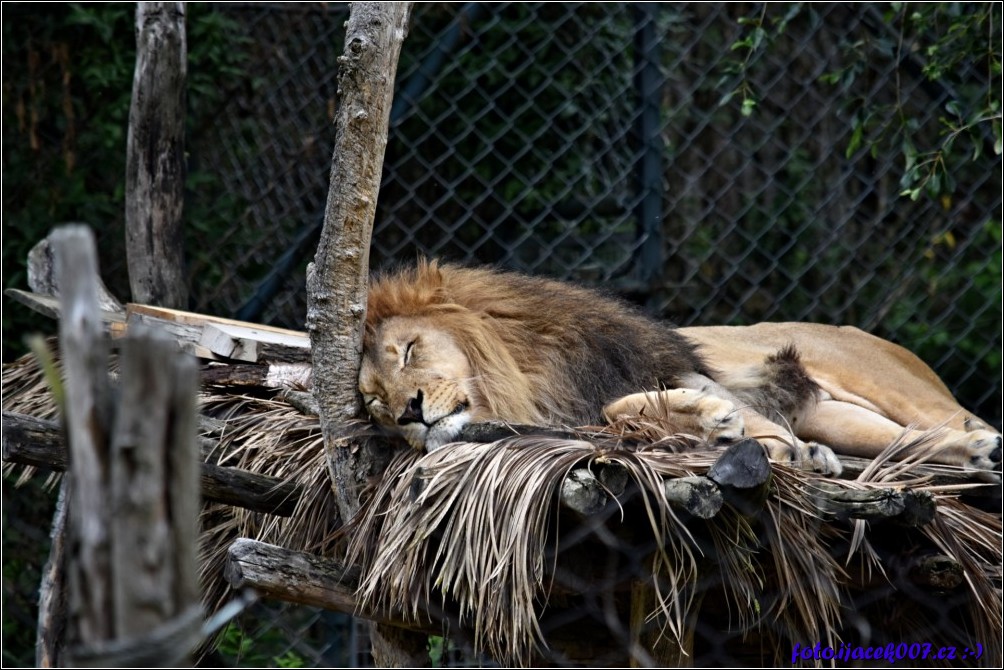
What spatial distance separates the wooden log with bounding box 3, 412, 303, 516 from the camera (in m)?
2.13

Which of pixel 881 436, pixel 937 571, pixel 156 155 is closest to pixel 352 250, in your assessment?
pixel 937 571

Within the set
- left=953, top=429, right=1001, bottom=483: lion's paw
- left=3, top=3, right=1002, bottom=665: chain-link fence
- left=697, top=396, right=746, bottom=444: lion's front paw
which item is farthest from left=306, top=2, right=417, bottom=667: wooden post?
left=3, top=3, right=1002, bottom=665: chain-link fence

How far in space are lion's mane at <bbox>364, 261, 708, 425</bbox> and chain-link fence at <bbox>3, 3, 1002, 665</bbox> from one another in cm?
126

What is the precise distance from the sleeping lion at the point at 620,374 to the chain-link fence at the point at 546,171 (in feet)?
3.30

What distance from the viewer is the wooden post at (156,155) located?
3.39m

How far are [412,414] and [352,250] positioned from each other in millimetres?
326

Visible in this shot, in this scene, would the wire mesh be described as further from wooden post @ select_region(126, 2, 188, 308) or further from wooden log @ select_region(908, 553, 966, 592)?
wooden log @ select_region(908, 553, 966, 592)

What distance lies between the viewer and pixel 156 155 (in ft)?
11.3

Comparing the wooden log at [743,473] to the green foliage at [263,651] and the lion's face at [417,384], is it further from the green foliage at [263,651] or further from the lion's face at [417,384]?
the green foliage at [263,651]

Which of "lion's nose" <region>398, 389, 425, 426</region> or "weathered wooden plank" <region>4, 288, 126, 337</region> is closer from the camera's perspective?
"lion's nose" <region>398, 389, 425, 426</region>

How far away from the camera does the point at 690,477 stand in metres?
1.89

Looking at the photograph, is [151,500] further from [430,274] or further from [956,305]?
[956,305]

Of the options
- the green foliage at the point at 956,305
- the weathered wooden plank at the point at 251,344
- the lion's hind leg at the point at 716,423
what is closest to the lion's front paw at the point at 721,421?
the lion's hind leg at the point at 716,423

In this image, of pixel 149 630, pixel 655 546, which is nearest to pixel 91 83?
pixel 655 546
